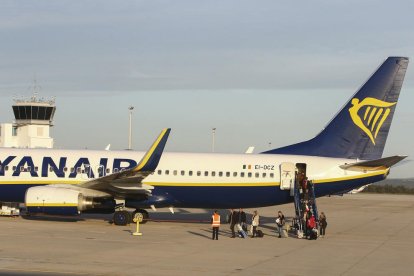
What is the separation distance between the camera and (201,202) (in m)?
39.8

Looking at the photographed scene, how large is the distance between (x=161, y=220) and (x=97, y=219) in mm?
4023

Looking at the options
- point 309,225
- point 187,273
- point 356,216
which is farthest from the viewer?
point 356,216

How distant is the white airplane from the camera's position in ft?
129

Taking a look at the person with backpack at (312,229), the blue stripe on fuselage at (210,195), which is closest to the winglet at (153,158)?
the blue stripe on fuselage at (210,195)

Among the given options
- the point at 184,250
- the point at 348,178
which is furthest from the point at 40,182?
the point at 348,178

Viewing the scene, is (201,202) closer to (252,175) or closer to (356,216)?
(252,175)

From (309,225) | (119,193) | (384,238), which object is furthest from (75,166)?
(384,238)

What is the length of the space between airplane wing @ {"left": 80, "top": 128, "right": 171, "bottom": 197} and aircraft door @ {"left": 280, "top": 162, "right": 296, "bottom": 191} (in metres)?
6.97

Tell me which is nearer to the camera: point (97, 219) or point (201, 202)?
point (201, 202)

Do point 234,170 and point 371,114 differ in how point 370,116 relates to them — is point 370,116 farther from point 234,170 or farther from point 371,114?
point 234,170

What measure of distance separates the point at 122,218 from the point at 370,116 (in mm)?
15060

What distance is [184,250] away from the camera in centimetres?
2908

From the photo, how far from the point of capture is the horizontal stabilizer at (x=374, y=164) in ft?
120

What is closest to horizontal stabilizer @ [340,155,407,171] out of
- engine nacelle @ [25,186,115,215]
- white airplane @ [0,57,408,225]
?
white airplane @ [0,57,408,225]
